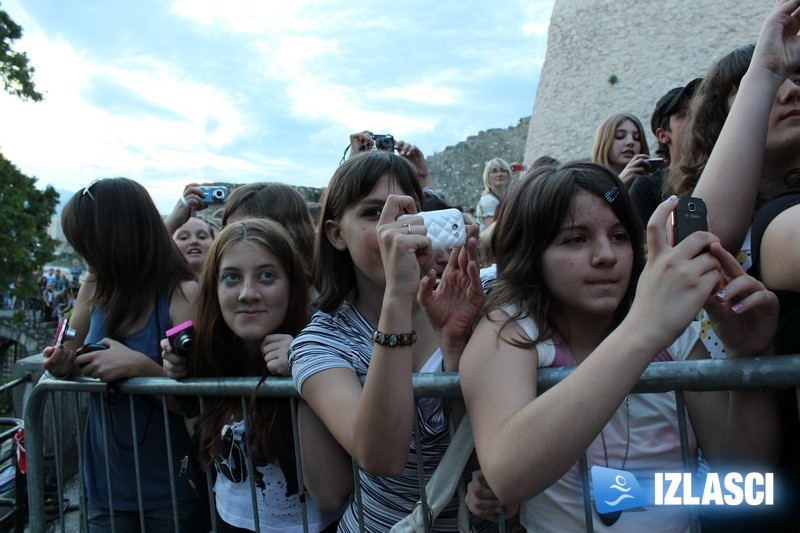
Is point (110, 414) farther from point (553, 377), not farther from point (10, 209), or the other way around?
point (10, 209)

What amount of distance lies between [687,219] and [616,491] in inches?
24.3

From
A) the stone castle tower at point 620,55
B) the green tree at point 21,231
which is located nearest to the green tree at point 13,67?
the green tree at point 21,231

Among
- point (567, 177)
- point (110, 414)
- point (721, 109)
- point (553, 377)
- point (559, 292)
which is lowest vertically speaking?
point (110, 414)

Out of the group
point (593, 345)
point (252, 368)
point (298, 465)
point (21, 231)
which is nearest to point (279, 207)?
point (252, 368)

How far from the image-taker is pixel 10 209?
51.1ft

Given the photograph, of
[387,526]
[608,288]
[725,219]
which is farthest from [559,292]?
[387,526]

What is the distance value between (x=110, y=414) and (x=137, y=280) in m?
0.56

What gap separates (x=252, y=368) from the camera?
2178 millimetres

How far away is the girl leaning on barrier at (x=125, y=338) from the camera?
7.61ft

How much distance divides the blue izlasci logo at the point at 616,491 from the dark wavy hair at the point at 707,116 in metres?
1.05

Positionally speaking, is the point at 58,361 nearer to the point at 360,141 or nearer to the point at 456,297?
the point at 360,141

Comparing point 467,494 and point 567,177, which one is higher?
point 567,177

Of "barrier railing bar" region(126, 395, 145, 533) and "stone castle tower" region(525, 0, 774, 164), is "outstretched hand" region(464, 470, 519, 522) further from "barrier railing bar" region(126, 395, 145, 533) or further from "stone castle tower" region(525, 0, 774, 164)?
"stone castle tower" region(525, 0, 774, 164)

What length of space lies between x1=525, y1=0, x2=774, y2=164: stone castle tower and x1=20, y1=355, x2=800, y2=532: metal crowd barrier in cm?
1629
